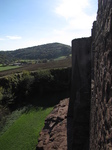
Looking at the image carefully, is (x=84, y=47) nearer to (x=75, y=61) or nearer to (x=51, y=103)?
(x=75, y=61)

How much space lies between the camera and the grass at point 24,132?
36.0 ft

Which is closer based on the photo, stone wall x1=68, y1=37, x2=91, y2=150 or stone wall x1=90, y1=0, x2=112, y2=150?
stone wall x1=90, y1=0, x2=112, y2=150

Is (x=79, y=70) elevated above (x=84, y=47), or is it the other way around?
(x=84, y=47)

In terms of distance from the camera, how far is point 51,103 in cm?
1944

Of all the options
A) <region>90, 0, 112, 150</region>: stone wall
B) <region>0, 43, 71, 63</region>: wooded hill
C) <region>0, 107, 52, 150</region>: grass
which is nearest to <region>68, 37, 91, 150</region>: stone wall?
<region>0, 107, 52, 150</region>: grass

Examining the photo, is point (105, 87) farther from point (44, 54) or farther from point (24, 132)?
point (44, 54)

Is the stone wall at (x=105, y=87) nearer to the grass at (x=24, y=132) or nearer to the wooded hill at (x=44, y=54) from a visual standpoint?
the grass at (x=24, y=132)

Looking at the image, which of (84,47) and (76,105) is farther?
(84,47)

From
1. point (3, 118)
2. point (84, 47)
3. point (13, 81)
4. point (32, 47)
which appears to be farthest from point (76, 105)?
point (32, 47)

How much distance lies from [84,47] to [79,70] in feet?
5.95

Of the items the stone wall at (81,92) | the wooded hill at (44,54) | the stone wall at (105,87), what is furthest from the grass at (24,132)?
the wooded hill at (44,54)

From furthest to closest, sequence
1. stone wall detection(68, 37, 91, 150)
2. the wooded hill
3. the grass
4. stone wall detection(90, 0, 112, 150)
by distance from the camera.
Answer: the wooded hill → the grass → stone wall detection(68, 37, 91, 150) → stone wall detection(90, 0, 112, 150)

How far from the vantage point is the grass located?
1098 cm

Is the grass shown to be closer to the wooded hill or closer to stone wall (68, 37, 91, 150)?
stone wall (68, 37, 91, 150)
